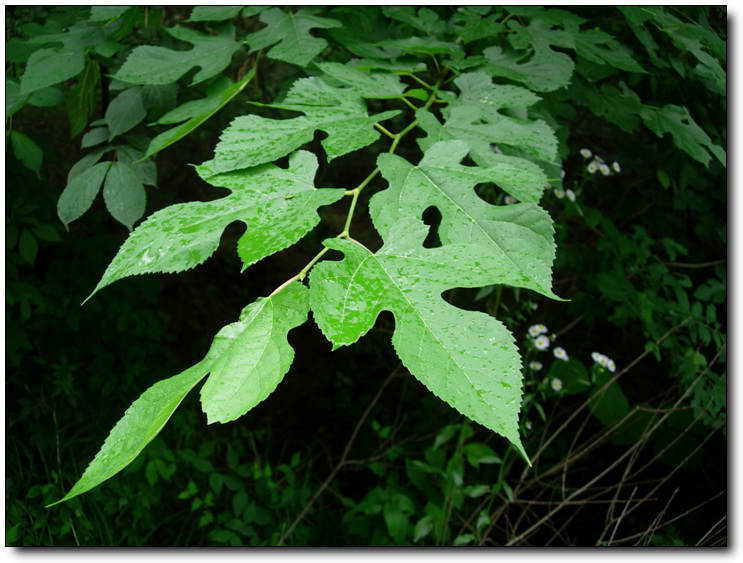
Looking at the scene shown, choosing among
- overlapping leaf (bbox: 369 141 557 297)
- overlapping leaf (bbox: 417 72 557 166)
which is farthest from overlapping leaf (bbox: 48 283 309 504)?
overlapping leaf (bbox: 417 72 557 166)

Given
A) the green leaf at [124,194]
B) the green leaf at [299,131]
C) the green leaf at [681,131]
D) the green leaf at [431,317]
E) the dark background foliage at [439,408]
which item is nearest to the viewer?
the green leaf at [431,317]

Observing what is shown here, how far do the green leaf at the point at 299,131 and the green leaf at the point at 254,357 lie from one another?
0.20 meters

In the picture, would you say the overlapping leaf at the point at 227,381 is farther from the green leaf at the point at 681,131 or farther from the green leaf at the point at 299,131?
the green leaf at the point at 681,131

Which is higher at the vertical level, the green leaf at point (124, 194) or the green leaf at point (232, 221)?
the green leaf at point (232, 221)

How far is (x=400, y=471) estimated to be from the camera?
8.88ft

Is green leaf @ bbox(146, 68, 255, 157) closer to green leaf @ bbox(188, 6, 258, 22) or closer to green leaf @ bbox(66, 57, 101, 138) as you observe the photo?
green leaf @ bbox(188, 6, 258, 22)

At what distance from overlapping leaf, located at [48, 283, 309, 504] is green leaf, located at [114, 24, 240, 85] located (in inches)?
23.9

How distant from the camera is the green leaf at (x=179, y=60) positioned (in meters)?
1.04

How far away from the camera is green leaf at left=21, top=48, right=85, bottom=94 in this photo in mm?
1062

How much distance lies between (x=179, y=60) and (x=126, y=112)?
20 cm

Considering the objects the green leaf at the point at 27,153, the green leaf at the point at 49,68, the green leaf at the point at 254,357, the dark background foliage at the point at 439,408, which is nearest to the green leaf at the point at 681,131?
the dark background foliage at the point at 439,408

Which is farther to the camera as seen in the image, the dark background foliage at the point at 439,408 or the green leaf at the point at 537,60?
the dark background foliage at the point at 439,408

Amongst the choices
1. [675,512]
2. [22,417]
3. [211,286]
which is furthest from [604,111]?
[211,286]

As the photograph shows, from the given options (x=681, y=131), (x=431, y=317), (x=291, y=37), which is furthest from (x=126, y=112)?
(x=681, y=131)
